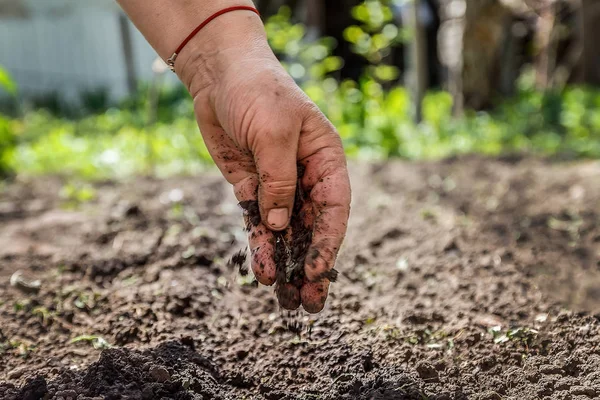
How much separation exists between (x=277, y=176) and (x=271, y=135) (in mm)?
112

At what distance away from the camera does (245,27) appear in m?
1.71

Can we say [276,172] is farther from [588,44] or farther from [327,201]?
[588,44]

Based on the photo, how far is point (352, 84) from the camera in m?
6.25

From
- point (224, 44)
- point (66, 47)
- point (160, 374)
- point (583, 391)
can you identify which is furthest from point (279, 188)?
point (66, 47)

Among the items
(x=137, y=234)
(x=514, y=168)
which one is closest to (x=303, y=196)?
(x=137, y=234)

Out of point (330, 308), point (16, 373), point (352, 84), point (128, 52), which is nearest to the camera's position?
point (16, 373)

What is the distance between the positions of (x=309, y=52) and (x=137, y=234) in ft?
12.0

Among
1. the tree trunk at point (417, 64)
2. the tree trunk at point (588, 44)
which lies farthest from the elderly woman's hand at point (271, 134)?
the tree trunk at point (588, 44)

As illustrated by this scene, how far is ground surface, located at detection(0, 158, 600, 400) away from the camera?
170 cm

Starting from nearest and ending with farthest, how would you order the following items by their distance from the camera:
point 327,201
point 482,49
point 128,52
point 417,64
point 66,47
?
point 327,201, point 417,64, point 482,49, point 128,52, point 66,47

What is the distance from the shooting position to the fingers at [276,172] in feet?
5.23

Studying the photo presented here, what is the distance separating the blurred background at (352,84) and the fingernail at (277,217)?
4.85ft

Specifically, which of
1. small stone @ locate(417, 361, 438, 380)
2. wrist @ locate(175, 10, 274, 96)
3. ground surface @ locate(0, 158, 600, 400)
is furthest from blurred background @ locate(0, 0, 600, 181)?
small stone @ locate(417, 361, 438, 380)

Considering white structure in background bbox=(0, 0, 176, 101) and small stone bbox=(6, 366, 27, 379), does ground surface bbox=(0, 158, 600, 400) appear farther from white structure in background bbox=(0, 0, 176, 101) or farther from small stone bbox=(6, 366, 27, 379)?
white structure in background bbox=(0, 0, 176, 101)
